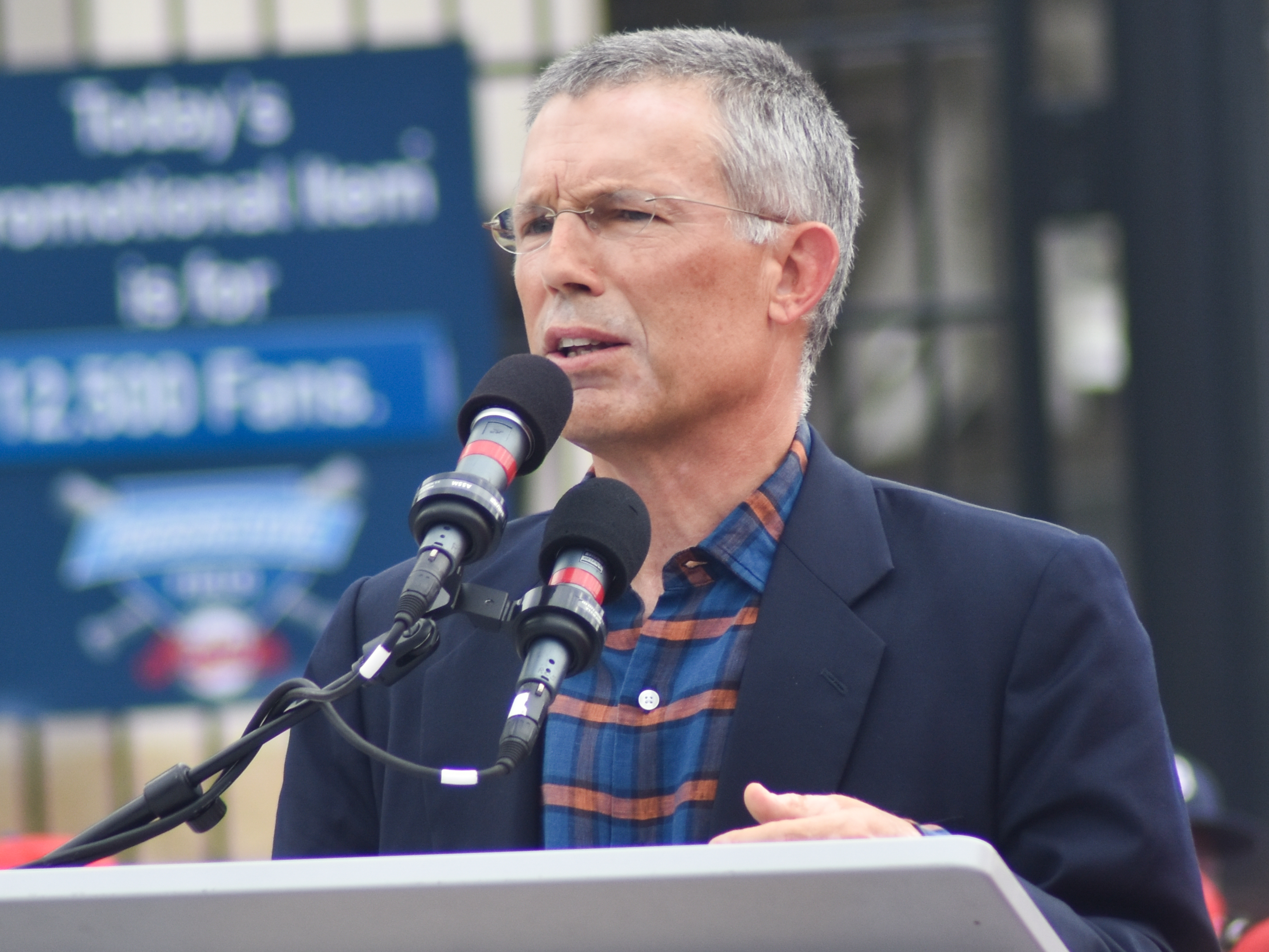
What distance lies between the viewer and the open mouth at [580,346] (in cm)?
189

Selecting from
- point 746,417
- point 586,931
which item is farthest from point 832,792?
point 586,931

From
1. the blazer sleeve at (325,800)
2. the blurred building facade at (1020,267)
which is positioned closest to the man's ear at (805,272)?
the blazer sleeve at (325,800)

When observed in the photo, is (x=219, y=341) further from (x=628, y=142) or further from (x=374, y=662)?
(x=374, y=662)

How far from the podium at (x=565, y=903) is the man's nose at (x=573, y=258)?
0.97 meters

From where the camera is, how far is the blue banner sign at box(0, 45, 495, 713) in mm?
4945

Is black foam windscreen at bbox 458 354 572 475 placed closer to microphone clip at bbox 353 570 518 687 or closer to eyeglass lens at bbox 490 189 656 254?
microphone clip at bbox 353 570 518 687

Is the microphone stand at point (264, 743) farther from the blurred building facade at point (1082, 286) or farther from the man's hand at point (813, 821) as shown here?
the blurred building facade at point (1082, 286)

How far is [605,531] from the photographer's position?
1447 millimetres

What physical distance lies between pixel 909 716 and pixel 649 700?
30 cm

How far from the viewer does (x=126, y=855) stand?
5566mm

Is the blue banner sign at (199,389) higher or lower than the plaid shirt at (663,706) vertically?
higher

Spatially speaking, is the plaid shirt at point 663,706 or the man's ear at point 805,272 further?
the man's ear at point 805,272

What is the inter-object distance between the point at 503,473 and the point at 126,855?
464cm

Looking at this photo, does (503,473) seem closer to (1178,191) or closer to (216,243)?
(216,243)
